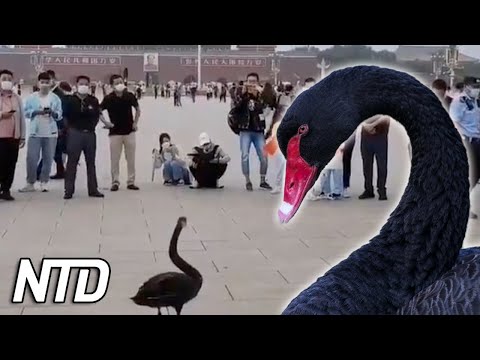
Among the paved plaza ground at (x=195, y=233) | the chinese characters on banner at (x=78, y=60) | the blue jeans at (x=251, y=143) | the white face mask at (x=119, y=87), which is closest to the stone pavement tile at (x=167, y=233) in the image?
the paved plaza ground at (x=195, y=233)

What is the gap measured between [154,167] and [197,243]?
0.37 metres

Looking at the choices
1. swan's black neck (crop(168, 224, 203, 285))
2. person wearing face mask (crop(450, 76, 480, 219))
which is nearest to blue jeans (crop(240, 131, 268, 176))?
swan's black neck (crop(168, 224, 203, 285))

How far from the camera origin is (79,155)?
3.17 meters

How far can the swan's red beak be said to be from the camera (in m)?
1.82

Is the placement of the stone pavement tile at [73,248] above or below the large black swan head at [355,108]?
below

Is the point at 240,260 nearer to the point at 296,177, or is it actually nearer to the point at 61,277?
the point at 61,277

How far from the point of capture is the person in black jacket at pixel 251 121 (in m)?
3.18

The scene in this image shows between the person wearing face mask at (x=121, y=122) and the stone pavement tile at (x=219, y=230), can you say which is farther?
the stone pavement tile at (x=219, y=230)

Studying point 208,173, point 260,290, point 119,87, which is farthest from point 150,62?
point 260,290

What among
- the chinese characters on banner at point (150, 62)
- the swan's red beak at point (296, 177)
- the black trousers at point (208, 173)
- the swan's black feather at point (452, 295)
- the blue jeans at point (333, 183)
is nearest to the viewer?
the swan's black feather at point (452, 295)

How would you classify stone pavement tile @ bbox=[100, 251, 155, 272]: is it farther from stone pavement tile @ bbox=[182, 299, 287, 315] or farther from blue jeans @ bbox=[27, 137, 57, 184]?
blue jeans @ bbox=[27, 137, 57, 184]

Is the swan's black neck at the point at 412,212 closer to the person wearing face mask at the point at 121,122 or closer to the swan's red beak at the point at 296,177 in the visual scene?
the swan's red beak at the point at 296,177

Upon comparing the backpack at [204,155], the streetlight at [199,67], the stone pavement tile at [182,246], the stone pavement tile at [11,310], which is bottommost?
the stone pavement tile at [11,310]
